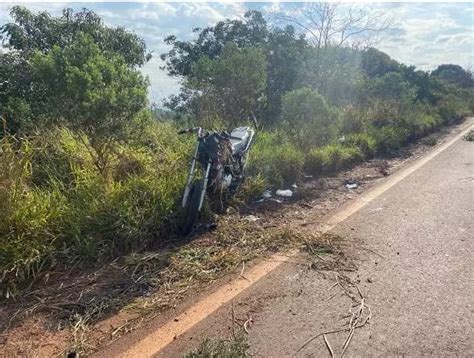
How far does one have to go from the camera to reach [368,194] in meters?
6.57

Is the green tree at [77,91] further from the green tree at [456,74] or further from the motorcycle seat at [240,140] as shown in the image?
the green tree at [456,74]

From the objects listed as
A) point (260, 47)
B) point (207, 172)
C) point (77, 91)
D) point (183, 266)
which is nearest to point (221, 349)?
point (183, 266)

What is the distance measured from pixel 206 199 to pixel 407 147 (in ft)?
26.1

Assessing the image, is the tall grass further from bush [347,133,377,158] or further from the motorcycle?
bush [347,133,377,158]

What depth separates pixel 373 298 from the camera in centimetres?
338

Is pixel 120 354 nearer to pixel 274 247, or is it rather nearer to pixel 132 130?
pixel 274 247

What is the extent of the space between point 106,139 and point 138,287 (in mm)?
2475

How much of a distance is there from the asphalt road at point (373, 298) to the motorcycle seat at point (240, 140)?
1.65 meters

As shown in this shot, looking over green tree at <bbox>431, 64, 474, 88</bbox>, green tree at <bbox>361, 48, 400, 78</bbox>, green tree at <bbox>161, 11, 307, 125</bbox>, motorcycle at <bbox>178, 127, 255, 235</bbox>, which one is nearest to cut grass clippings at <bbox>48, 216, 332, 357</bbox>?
motorcycle at <bbox>178, 127, 255, 235</bbox>

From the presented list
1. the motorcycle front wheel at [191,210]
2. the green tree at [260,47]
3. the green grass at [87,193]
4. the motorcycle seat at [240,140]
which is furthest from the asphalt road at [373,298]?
the green tree at [260,47]

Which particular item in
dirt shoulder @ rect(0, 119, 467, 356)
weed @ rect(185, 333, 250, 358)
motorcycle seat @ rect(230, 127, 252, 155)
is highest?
motorcycle seat @ rect(230, 127, 252, 155)

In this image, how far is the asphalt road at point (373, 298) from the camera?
281 centimetres

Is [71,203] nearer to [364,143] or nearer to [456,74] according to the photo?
[364,143]

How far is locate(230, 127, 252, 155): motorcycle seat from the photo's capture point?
570 cm
